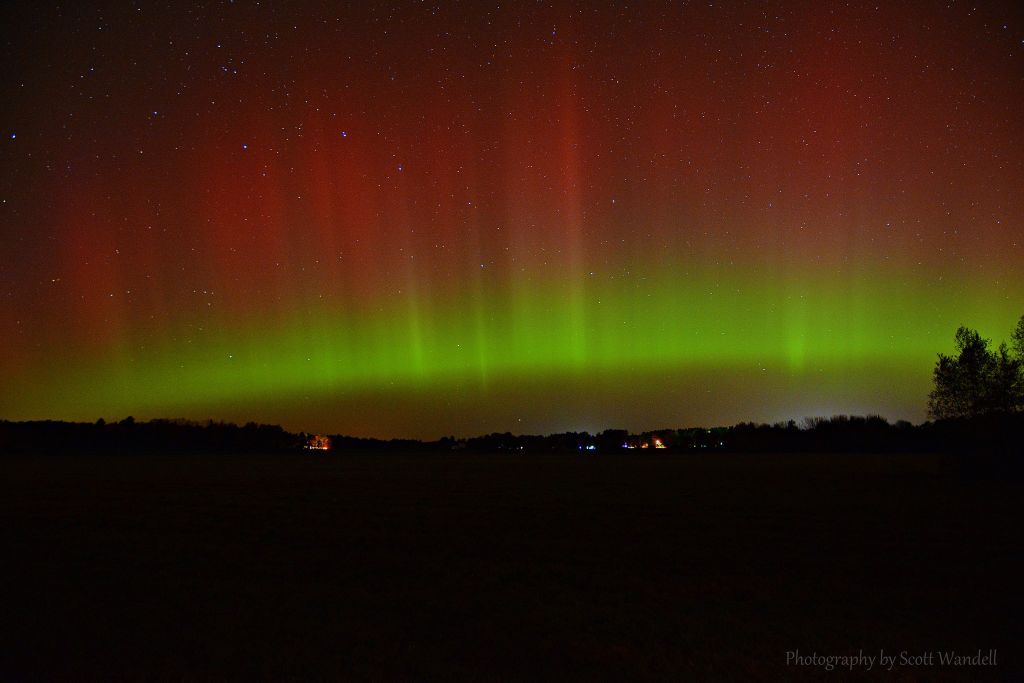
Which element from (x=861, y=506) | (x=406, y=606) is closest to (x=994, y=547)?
(x=861, y=506)

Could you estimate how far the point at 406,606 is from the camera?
11641mm

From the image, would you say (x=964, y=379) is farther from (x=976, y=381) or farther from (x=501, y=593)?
(x=501, y=593)

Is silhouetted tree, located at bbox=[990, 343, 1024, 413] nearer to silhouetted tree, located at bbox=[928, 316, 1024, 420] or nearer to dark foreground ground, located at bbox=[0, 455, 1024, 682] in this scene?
silhouetted tree, located at bbox=[928, 316, 1024, 420]

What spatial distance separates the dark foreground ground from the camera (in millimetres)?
8773

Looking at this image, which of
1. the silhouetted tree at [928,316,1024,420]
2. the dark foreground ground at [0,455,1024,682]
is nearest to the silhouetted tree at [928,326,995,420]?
the silhouetted tree at [928,316,1024,420]

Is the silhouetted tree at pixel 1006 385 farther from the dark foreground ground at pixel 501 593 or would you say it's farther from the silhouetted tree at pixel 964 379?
the dark foreground ground at pixel 501 593

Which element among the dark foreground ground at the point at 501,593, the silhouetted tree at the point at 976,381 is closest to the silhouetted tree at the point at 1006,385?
the silhouetted tree at the point at 976,381

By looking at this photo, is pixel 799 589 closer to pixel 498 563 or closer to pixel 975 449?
pixel 498 563

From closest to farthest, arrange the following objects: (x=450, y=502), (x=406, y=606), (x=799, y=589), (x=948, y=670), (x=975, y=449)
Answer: (x=948, y=670)
(x=406, y=606)
(x=799, y=589)
(x=450, y=502)
(x=975, y=449)

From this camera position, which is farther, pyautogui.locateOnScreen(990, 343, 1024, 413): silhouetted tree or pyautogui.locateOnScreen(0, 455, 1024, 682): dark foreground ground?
pyautogui.locateOnScreen(990, 343, 1024, 413): silhouetted tree

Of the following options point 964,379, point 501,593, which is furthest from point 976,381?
point 501,593

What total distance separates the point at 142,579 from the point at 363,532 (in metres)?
7.79

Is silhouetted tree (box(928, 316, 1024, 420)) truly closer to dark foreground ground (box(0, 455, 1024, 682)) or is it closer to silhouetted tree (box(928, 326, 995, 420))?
silhouetted tree (box(928, 326, 995, 420))

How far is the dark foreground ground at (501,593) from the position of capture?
877 centimetres
